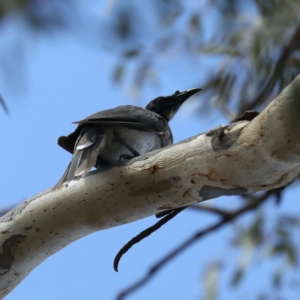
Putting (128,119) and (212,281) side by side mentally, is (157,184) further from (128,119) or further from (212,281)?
(212,281)

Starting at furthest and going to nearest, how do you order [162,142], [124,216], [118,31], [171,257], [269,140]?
1. [171,257]
2. [162,142]
3. [124,216]
4. [269,140]
5. [118,31]

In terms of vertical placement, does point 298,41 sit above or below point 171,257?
above

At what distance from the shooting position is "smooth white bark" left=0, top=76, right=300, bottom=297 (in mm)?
2598

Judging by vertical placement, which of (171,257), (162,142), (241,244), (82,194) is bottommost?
(241,244)

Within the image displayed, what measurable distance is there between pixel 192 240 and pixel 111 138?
178 cm

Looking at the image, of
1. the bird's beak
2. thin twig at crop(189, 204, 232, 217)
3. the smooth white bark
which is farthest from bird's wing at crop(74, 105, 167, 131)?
thin twig at crop(189, 204, 232, 217)

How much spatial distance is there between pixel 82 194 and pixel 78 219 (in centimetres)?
13

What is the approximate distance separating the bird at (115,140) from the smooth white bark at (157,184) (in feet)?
Result: 0.50

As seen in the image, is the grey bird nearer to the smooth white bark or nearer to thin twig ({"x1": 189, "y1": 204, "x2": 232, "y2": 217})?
the smooth white bark

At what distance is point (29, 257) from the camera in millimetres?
3232

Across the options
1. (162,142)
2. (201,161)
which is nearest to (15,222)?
(201,161)

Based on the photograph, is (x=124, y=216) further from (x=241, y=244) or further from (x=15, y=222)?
(x=241, y=244)

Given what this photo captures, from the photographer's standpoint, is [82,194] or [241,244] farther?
[241,244]

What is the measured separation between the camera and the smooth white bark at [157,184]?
102 inches
